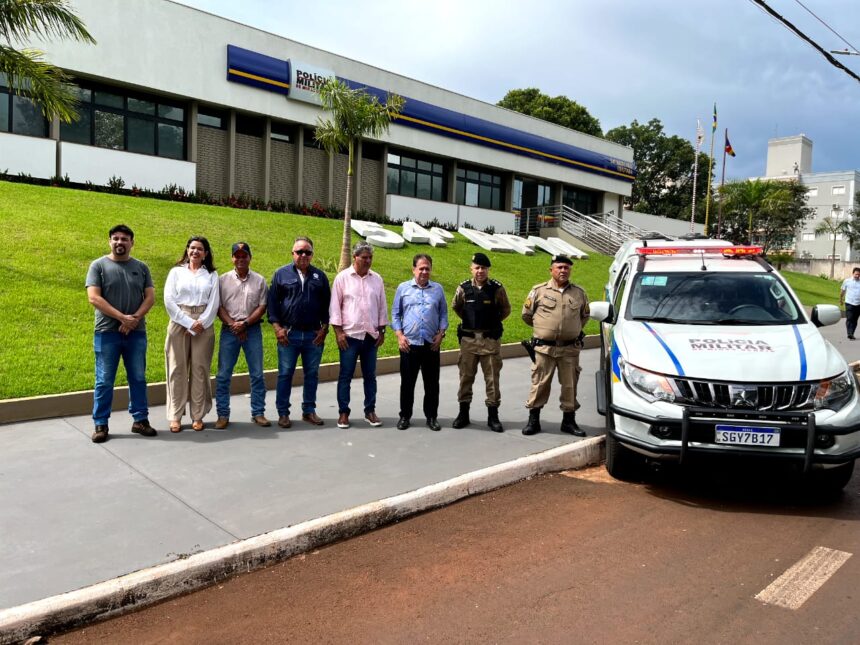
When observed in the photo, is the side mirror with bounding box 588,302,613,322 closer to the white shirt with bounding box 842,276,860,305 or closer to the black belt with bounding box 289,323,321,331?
the black belt with bounding box 289,323,321,331

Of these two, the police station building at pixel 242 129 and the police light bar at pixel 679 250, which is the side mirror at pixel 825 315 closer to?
the police light bar at pixel 679 250

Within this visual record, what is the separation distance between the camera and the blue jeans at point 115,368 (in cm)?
569

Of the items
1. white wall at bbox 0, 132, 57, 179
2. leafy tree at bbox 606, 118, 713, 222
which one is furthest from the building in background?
white wall at bbox 0, 132, 57, 179

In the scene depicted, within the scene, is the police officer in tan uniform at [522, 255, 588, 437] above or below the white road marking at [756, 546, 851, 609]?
above

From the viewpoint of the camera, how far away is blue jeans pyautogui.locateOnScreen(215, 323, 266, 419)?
6.34m

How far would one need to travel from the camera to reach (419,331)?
21.2 ft

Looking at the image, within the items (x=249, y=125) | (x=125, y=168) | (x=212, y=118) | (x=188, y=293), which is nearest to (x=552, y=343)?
(x=188, y=293)

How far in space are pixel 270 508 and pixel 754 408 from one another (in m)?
3.42

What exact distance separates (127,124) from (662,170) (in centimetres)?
4812

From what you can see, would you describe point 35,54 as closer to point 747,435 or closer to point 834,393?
point 747,435

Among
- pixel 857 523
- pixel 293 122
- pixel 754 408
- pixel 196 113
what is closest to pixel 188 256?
pixel 754 408

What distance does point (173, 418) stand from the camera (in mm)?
6074

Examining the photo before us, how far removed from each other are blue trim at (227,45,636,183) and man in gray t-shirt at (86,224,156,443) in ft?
53.6

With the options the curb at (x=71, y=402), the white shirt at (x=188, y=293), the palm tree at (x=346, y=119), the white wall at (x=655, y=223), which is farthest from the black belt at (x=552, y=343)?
the white wall at (x=655, y=223)
